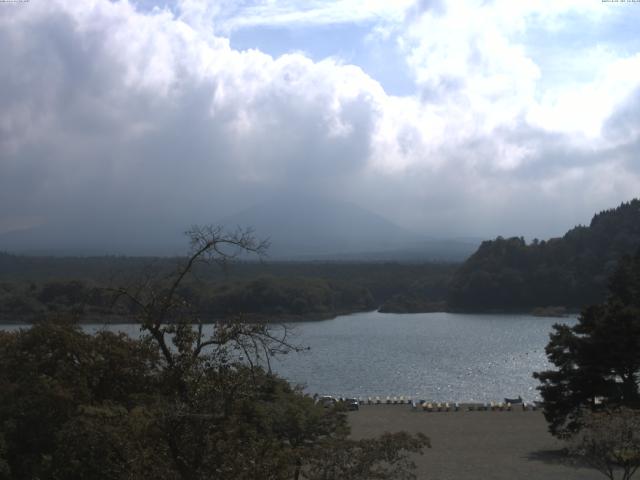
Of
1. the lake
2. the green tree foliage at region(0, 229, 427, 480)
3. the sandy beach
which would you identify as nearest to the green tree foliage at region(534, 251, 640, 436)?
the sandy beach

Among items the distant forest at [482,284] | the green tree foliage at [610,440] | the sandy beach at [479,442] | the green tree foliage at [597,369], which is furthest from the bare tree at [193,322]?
the distant forest at [482,284]

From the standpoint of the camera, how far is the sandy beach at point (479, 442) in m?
13.6

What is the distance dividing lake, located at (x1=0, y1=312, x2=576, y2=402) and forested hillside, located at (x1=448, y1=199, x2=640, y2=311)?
23.6ft

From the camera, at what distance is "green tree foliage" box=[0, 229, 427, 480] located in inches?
200

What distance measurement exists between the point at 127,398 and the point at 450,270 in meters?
80.1

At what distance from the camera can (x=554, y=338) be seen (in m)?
16.4

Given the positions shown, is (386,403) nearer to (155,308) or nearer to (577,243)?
(155,308)

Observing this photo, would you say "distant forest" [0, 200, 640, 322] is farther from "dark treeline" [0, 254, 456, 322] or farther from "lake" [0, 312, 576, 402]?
"lake" [0, 312, 576, 402]

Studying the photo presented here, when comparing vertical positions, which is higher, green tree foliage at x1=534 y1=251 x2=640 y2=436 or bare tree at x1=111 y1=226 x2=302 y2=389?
bare tree at x1=111 y1=226 x2=302 y2=389

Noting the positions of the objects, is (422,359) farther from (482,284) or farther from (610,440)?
(482,284)

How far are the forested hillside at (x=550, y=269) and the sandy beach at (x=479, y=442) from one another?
143ft

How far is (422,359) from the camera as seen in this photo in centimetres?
3794

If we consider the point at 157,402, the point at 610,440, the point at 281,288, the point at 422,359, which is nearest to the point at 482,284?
the point at 281,288

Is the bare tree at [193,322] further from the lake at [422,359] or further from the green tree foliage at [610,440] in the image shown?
the lake at [422,359]
